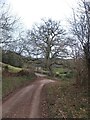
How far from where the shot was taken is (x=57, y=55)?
6206 cm

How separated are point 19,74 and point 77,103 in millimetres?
23292

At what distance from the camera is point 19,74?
41219 millimetres

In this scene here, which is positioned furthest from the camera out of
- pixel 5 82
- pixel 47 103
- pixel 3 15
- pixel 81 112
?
pixel 3 15

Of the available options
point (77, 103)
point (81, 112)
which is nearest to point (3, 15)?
point (77, 103)

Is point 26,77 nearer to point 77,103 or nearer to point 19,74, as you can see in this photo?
point 19,74

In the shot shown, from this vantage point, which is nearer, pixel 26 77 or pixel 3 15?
pixel 3 15

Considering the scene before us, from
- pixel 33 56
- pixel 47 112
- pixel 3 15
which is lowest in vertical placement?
pixel 47 112

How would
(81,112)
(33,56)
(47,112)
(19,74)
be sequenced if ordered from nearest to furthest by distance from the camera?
(81,112) → (47,112) → (19,74) → (33,56)

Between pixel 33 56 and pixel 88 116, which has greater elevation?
pixel 33 56

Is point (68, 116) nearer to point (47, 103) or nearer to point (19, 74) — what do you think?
point (47, 103)

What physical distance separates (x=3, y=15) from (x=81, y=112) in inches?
786

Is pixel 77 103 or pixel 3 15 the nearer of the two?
pixel 77 103

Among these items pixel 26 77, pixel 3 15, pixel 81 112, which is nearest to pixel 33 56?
pixel 26 77

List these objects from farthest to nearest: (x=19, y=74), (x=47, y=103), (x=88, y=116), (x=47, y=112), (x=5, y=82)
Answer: (x=19, y=74) < (x=5, y=82) < (x=47, y=103) < (x=47, y=112) < (x=88, y=116)
